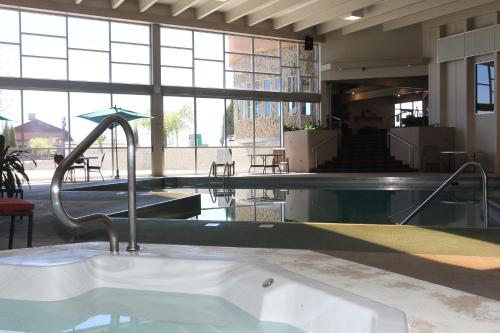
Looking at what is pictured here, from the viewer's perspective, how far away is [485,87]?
44.8 feet

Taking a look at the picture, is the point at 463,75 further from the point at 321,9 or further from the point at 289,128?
the point at 289,128

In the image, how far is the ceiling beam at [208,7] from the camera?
522 inches

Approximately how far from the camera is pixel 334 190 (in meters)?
11.2

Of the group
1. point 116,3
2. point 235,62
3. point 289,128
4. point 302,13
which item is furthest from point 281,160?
point 116,3

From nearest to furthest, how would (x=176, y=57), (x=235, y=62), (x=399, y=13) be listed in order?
(x=399, y=13), (x=176, y=57), (x=235, y=62)

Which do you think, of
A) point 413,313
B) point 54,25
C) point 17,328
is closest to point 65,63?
point 54,25

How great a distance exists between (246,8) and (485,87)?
22.4 ft

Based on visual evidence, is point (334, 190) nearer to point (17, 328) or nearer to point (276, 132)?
point (276, 132)

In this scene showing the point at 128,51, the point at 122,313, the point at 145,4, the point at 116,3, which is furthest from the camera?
the point at 128,51

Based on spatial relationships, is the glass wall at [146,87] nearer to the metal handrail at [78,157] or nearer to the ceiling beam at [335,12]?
the ceiling beam at [335,12]

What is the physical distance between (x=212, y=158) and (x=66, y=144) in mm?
4370

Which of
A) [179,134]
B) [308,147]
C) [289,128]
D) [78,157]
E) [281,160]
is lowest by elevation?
[281,160]

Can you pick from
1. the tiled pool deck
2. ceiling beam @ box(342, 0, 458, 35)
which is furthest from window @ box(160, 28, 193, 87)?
the tiled pool deck

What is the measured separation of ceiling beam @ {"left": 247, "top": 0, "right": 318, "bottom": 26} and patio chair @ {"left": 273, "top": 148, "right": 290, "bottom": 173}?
13.1 ft
